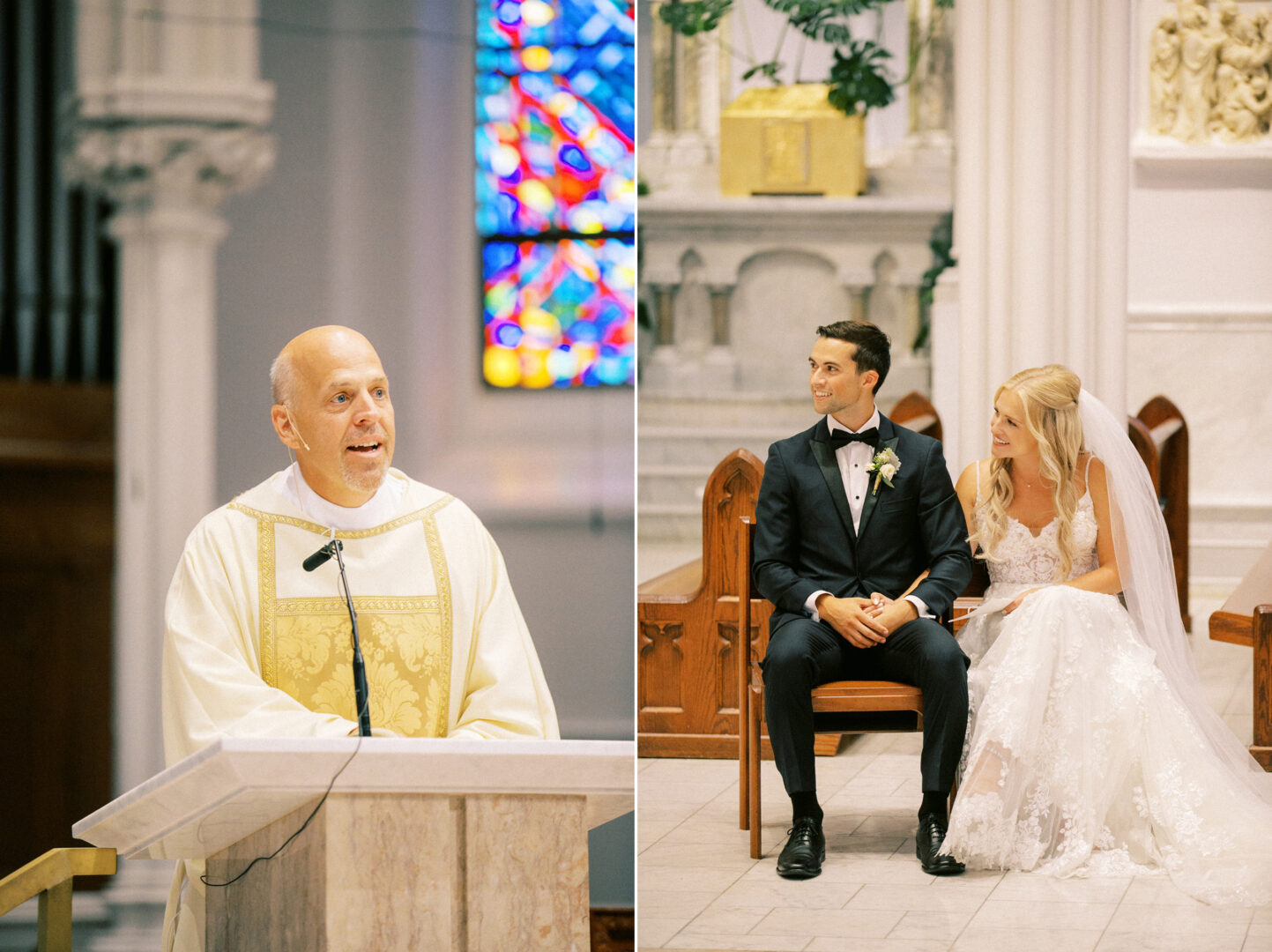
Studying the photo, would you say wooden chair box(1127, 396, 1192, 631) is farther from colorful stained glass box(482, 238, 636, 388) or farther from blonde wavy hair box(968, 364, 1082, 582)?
colorful stained glass box(482, 238, 636, 388)

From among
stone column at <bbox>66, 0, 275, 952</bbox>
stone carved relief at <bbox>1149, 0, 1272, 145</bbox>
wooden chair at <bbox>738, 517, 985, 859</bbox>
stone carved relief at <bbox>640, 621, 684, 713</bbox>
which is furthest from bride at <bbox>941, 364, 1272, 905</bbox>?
stone carved relief at <bbox>1149, 0, 1272, 145</bbox>

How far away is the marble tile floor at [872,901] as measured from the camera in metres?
3.12

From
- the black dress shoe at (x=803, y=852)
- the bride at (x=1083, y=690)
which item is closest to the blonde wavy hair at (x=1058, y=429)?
the bride at (x=1083, y=690)

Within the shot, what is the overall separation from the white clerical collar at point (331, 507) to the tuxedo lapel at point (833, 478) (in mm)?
1453

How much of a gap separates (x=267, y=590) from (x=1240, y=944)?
2.19 m

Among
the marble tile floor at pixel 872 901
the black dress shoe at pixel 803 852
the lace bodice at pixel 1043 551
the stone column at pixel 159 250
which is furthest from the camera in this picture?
the lace bodice at pixel 1043 551

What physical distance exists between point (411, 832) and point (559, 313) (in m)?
1.05

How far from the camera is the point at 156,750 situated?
2.91 m

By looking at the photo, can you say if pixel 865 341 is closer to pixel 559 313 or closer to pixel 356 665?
pixel 559 313

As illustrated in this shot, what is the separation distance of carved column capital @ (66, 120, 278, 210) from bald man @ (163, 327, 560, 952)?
358mm

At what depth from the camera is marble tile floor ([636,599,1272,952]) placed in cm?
312

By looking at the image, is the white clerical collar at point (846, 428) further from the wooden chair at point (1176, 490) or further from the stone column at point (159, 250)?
the wooden chair at point (1176, 490)

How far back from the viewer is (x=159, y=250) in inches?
114

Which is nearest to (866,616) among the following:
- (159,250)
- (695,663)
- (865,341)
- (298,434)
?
(865,341)
